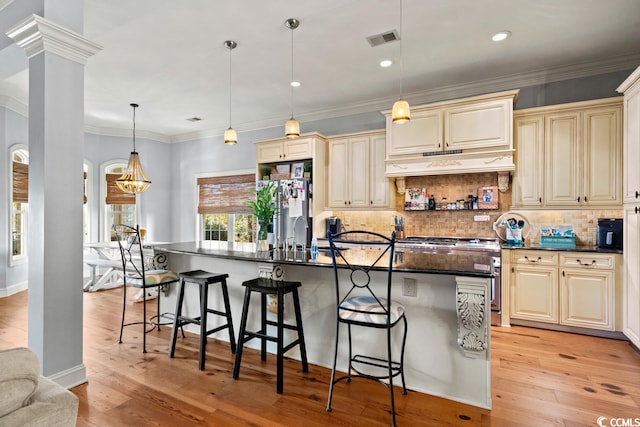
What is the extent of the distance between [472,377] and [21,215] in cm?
662

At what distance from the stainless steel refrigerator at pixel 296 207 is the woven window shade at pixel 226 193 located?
4.36 feet

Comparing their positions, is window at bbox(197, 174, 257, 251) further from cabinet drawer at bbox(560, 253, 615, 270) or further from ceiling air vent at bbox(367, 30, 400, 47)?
cabinet drawer at bbox(560, 253, 615, 270)

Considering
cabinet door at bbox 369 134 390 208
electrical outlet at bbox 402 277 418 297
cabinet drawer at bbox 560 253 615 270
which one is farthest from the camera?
cabinet door at bbox 369 134 390 208

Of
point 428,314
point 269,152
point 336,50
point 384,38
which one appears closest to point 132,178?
point 269,152

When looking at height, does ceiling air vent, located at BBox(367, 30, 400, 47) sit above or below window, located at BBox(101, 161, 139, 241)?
above

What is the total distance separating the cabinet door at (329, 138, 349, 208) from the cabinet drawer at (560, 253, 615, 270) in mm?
2664

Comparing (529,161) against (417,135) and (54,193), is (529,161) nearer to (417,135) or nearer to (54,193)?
(417,135)

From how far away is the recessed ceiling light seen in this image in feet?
10.4

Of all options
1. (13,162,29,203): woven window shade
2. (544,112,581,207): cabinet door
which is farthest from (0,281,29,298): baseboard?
(544,112,581,207): cabinet door

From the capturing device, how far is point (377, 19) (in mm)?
2975

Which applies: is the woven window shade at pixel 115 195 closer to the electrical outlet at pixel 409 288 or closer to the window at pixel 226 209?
the window at pixel 226 209

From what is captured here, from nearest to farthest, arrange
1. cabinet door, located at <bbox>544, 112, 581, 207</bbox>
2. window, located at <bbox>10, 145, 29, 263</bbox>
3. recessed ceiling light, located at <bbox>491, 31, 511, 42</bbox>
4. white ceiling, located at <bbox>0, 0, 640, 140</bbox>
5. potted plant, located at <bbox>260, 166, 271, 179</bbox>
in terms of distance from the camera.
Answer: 1. white ceiling, located at <bbox>0, 0, 640, 140</bbox>
2. recessed ceiling light, located at <bbox>491, 31, 511, 42</bbox>
3. cabinet door, located at <bbox>544, 112, 581, 207</bbox>
4. window, located at <bbox>10, 145, 29, 263</bbox>
5. potted plant, located at <bbox>260, 166, 271, 179</bbox>

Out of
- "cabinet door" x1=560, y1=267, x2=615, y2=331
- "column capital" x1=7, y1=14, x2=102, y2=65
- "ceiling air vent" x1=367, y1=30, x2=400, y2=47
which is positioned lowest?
"cabinet door" x1=560, y1=267, x2=615, y2=331

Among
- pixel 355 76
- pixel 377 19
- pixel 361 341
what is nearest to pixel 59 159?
pixel 361 341
